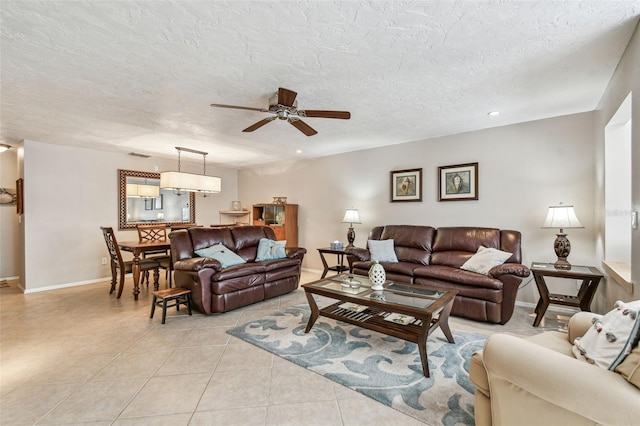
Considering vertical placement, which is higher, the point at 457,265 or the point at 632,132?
the point at 632,132

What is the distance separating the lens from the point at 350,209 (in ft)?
17.3

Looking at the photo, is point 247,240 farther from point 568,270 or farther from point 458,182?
point 568,270

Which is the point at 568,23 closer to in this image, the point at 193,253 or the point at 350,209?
the point at 350,209

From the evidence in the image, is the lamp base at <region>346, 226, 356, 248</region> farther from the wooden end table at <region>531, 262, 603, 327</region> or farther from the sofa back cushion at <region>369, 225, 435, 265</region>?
the wooden end table at <region>531, 262, 603, 327</region>

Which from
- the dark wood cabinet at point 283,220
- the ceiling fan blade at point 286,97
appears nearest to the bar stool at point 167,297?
the ceiling fan blade at point 286,97

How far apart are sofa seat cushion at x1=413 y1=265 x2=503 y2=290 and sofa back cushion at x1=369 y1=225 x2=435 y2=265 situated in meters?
0.43

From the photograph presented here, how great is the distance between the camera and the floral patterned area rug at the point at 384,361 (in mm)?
1790

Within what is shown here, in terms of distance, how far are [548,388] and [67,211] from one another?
21.4ft

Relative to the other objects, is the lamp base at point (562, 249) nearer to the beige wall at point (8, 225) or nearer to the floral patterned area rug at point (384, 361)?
the floral patterned area rug at point (384, 361)

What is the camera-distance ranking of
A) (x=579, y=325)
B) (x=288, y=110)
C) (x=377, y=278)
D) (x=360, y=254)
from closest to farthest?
(x=579, y=325)
(x=288, y=110)
(x=377, y=278)
(x=360, y=254)

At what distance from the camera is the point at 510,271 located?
3.00 meters

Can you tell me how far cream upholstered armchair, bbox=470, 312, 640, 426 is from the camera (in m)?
0.99

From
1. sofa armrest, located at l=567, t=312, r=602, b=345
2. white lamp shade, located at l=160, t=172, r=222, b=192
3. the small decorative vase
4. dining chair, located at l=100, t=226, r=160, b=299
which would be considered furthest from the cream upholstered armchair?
dining chair, located at l=100, t=226, r=160, b=299

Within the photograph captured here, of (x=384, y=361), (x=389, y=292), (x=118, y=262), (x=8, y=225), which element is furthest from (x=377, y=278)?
(x=8, y=225)
